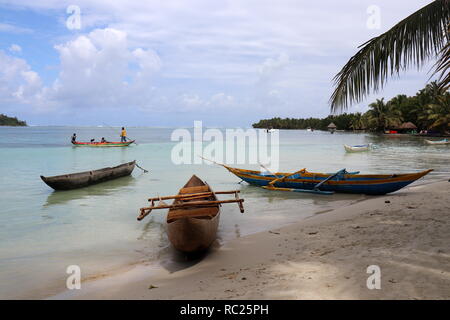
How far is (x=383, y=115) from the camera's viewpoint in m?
65.4

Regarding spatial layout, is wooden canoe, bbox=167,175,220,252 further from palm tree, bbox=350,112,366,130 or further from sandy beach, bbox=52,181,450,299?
palm tree, bbox=350,112,366,130

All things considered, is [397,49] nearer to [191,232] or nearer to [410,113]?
[191,232]

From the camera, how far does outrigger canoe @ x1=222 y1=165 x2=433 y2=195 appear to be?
10.4 m

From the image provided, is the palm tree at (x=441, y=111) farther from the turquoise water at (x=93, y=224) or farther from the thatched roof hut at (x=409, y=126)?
the turquoise water at (x=93, y=224)

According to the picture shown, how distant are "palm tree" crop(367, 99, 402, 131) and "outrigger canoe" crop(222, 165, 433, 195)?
58.9 meters

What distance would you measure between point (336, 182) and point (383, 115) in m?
61.0

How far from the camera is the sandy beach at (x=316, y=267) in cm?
360

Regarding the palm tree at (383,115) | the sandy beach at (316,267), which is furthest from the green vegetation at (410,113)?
the sandy beach at (316,267)

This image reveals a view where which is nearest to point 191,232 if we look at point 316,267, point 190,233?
point 190,233

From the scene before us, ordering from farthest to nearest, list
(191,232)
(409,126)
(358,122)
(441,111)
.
A: (358,122)
(409,126)
(441,111)
(191,232)
